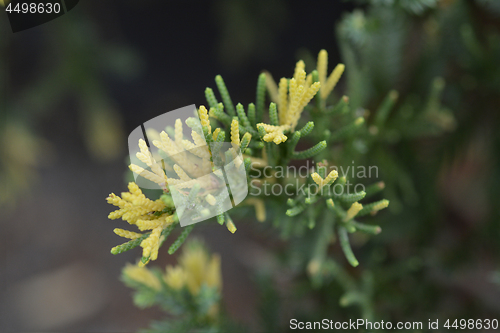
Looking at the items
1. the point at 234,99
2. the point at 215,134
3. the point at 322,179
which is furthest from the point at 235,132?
the point at 234,99

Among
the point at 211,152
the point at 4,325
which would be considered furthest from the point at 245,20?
the point at 4,325

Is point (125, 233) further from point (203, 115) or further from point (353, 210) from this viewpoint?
point (353, 210)

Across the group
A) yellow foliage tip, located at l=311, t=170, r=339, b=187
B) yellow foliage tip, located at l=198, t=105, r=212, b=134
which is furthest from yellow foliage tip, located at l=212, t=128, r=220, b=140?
yellow foliage tip, located at l=311, t=170, r=339, b=187

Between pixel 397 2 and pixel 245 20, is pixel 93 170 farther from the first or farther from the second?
pixel 397 2

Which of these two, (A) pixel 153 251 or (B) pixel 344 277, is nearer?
(A) pixel 153 251

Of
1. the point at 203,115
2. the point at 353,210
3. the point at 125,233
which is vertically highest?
the point at 203,115

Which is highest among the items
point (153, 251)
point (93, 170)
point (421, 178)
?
point (153, 251)

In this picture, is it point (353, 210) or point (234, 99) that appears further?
point (234, 99)
